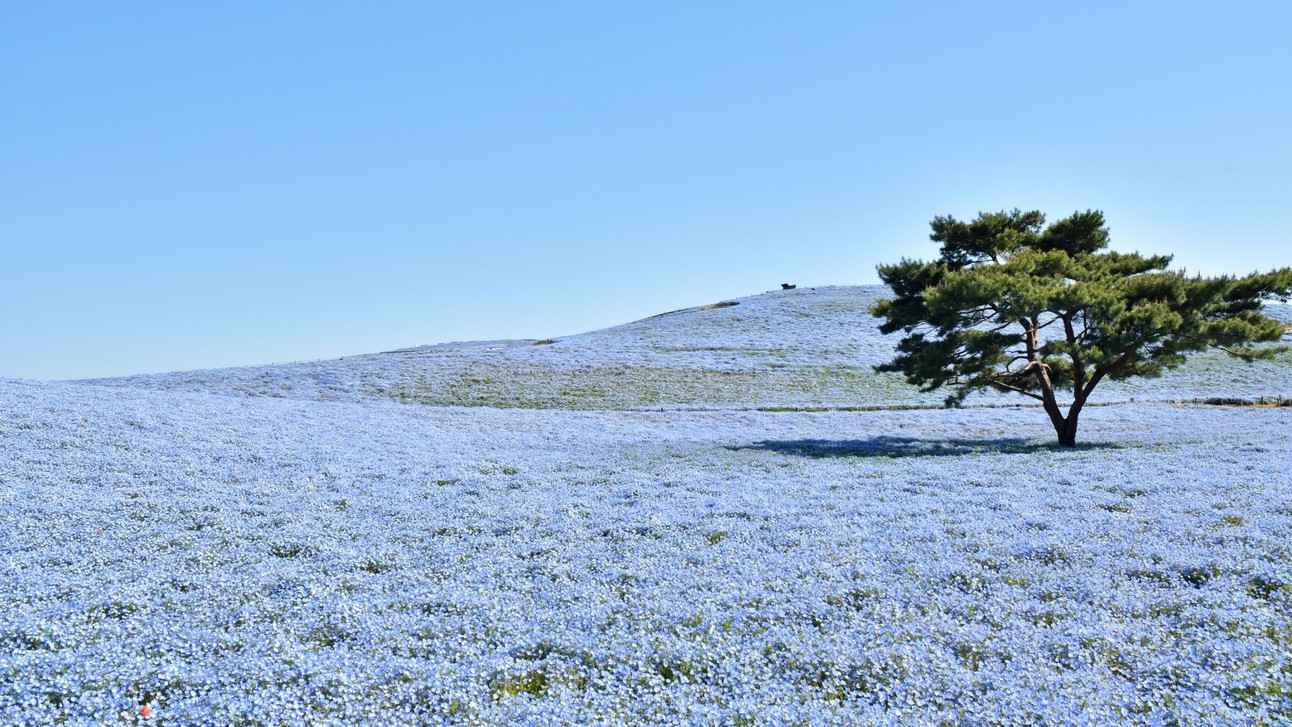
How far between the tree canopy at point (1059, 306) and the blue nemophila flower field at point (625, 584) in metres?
4.11

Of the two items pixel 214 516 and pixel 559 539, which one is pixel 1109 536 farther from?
pixel 214 516

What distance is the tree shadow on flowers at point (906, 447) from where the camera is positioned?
2100 cm

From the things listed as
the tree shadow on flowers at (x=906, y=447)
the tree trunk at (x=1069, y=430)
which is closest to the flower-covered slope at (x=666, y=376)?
the tree shadow on flowers at (x=906, y=447)

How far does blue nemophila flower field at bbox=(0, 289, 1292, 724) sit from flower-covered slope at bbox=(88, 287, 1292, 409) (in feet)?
60.6

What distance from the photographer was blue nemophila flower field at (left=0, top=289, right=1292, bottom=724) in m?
5.95

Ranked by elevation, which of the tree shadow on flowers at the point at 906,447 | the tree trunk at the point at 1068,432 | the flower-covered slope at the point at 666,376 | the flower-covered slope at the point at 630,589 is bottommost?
the flower-covered slope at the point at 630,589

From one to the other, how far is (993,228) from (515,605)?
23058 millimetres

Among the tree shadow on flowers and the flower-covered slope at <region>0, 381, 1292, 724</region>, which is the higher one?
the tree shadow on flowers

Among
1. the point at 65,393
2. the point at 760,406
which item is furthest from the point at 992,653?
the point at 760,406

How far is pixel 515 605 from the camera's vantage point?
7.93 meters

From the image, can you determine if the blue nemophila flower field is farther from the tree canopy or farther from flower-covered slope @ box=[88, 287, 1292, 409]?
flower-covered slope @ box=[88, 287, 1292, 409]

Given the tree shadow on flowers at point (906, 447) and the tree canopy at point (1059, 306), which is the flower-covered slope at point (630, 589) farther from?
the tree canopy at point (1059, 306)

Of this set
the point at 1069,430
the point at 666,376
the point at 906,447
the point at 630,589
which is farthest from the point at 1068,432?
the point at 666,376

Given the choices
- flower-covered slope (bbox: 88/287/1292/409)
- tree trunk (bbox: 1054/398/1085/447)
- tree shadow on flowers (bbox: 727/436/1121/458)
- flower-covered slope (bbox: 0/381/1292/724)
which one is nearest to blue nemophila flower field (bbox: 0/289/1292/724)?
flower-covered slope (bbox: 0/381/1292/724)
